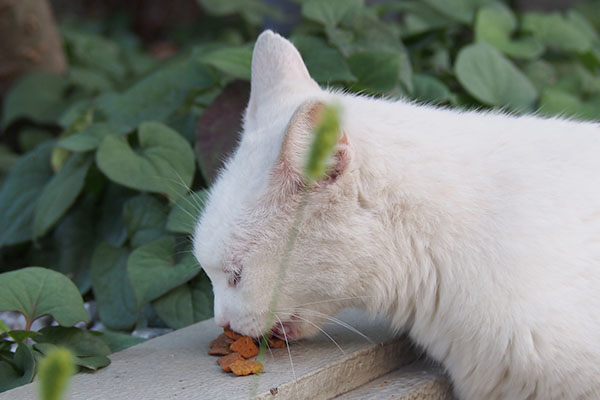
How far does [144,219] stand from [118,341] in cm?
66

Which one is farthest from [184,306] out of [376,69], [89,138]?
[376,69]

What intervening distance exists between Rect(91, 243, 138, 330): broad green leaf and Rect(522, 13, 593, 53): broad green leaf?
8.41ft

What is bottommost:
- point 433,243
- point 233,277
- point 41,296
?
point 41,296

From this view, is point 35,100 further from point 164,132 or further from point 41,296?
point 41,296

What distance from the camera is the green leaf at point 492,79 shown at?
10.8ft

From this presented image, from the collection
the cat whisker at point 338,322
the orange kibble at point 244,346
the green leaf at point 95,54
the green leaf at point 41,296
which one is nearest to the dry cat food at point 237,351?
the orange kibble at point 244,346

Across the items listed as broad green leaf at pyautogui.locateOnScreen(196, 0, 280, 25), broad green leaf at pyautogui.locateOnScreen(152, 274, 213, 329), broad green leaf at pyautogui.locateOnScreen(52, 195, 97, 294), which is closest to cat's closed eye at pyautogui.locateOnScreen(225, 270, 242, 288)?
broad green leaf at pyautogui.locateOnScreen(152, 274, 213, 329)

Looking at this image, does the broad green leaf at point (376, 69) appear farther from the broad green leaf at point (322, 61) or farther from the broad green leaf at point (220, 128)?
the broad green leaf at point (220, 128)

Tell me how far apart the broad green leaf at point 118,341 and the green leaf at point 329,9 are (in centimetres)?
169

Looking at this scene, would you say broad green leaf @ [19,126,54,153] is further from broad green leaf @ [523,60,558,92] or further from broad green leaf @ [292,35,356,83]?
broad green leaf @ [523,60,558,92]

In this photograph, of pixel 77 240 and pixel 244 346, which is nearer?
pixel 244 346

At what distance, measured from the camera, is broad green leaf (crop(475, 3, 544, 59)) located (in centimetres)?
376

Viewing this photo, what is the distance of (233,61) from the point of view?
299 cm

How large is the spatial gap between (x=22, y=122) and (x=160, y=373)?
2884 mm
